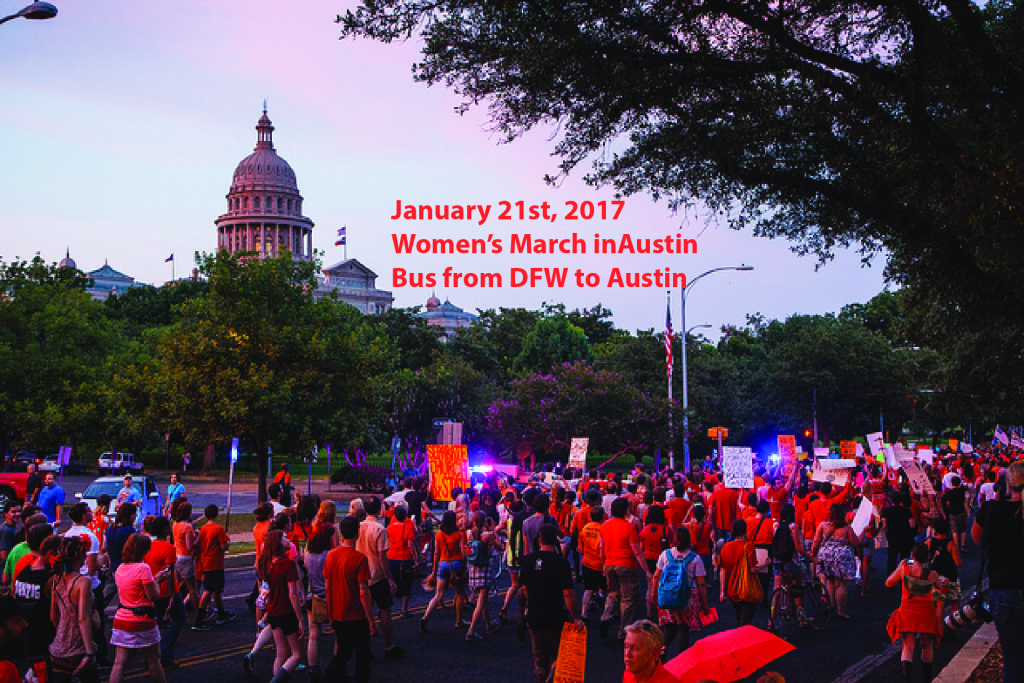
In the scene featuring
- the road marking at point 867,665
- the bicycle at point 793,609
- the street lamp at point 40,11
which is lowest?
the road marking at point 867,665

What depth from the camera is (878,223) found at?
11.0m

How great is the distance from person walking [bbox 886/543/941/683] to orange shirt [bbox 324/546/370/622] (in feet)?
16.1

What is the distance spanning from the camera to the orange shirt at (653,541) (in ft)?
40.6

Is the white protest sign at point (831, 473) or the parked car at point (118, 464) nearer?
the white protest sign at point (831, 473)

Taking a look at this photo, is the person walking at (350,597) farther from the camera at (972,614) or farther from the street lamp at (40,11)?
the street lamp at (40,11)

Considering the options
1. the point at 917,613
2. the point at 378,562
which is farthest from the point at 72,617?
the point at 917,613

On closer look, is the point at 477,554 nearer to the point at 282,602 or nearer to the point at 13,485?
the point at 282,602

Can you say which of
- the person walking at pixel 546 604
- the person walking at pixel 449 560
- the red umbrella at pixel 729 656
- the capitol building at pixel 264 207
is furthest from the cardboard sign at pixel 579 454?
the capitol building at pixel 264 207

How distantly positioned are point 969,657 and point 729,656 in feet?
26.6

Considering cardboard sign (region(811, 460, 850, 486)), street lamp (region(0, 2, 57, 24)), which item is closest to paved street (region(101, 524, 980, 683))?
cardboard sign (region(811, 460, 850, 486))

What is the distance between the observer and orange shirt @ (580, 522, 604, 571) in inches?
468

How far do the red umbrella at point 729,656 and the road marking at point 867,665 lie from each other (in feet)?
21.3

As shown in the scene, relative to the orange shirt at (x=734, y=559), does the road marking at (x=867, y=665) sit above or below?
below

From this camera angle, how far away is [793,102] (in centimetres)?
1007
